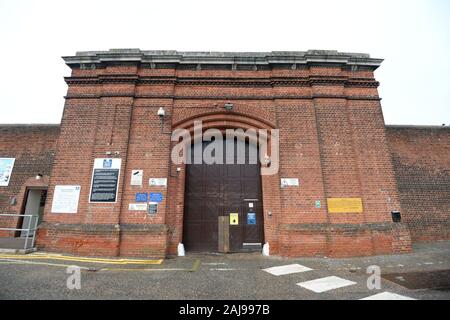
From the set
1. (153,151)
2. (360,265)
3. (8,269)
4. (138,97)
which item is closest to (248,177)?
(153,151)

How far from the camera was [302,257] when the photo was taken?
23.2 ft

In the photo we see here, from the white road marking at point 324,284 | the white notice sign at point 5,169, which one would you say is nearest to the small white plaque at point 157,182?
the white road marking at point 324,284

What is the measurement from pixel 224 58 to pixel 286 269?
25.1ft

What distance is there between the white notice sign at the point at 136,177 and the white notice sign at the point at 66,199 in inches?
73.3

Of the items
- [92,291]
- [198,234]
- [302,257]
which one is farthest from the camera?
[198,234]

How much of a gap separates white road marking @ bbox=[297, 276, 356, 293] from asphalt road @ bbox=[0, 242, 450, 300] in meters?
0.15

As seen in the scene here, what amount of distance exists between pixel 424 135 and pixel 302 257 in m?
9.77

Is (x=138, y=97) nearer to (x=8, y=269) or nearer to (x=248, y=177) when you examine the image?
(x=248, y=177)

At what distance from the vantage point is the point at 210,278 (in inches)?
202

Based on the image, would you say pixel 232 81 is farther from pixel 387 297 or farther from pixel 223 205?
pixel 387 297

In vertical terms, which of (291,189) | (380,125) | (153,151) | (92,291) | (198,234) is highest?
(380,125)

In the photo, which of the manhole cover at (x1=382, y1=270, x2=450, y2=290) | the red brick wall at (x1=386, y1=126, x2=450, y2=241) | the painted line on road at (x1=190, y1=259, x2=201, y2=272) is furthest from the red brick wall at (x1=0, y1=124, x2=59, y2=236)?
the red brick wall at (x1=386, y1=126, x2=450, y2=241)

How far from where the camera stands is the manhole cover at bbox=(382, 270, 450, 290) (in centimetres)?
448

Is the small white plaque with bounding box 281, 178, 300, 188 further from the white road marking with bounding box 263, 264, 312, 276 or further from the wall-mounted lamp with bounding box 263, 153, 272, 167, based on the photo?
the white road marking with bounding box 263, 264, 312, 276
